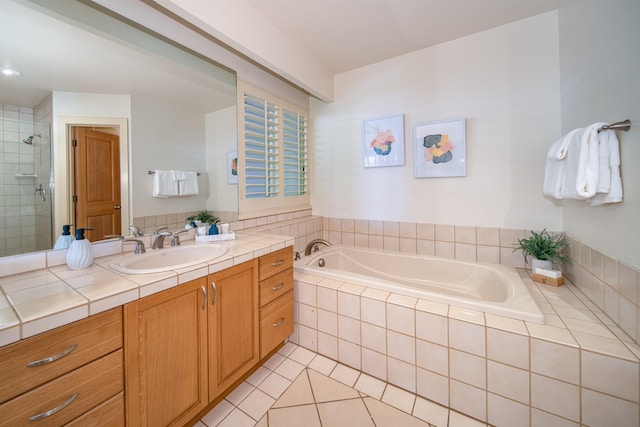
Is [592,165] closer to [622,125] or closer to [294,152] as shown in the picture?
[622,125]

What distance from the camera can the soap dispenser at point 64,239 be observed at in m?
1.19

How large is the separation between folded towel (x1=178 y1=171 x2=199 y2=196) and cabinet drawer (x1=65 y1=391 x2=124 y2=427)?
1.20 meters

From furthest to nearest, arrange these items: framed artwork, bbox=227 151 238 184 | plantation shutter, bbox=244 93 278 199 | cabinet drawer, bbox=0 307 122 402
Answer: plantation shutter, bbox=244 93 278 199 → framed artwork, bbox=227 151 238 184 → cabinet drawer, bbox=0 307 122 402

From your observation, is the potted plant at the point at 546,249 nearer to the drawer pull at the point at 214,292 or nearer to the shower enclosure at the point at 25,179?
the drawer pull at the point at 214,292

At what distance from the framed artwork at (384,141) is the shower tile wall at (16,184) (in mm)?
2309

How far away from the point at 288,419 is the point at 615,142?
2170 mm

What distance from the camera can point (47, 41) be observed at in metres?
1.15

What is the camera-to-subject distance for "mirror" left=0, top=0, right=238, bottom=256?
1.08 metres

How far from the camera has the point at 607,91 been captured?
125cm

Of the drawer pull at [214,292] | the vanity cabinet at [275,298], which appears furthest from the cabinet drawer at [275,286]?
the drawer pull at [214,292]

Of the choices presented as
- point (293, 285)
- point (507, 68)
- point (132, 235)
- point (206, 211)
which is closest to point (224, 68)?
point (206, 211)

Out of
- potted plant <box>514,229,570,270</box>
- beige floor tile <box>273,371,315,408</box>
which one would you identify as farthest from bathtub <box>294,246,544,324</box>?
beige floor tile <box>273,371,315,408</box>

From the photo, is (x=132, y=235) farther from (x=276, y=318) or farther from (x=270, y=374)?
(x=270, y=374)

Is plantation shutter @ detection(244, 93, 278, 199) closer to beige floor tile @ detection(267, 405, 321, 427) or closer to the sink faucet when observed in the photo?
the sink faucet
